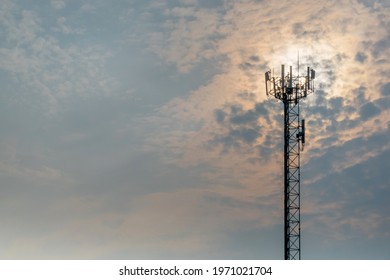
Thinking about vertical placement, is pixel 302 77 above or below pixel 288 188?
above

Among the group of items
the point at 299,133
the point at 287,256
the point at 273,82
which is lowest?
the point at 287,256

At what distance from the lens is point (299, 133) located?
53.8 metres

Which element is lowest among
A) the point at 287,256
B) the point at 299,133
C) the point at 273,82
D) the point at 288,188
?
the point at 287,256

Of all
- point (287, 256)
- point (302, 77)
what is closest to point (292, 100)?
point (302, 77)
